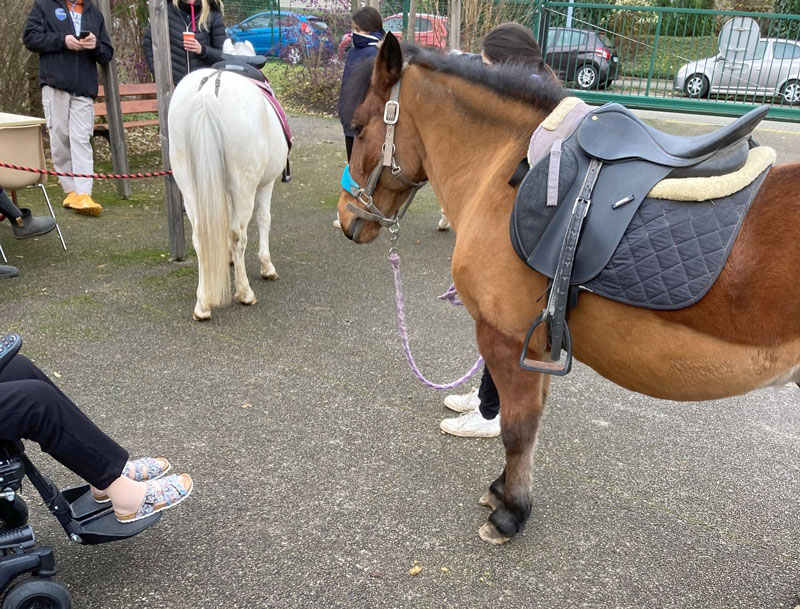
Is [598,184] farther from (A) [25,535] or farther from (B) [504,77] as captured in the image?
(A) [25,535]

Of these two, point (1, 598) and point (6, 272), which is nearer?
point (1, 598)

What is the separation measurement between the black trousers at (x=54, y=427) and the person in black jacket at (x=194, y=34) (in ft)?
14.1

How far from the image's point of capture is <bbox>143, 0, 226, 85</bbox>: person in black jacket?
5629 millimetres

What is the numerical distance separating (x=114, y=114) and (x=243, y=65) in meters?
3.17

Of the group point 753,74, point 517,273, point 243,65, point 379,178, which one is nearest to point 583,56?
point 753,74

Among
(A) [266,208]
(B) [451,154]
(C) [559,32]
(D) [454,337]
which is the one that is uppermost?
(C) [559,32]

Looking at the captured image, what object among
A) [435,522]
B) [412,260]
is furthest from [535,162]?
[412,260]

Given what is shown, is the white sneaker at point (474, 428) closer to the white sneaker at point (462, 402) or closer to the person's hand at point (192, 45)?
the white sneaker at point (462, 402)

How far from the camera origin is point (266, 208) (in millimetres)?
5105

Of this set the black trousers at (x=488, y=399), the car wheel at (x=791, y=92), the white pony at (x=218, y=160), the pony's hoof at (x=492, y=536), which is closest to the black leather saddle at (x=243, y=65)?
the white pony at (x=218, y=160)

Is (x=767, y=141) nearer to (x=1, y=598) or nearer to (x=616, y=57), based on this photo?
(x=616, y=57)

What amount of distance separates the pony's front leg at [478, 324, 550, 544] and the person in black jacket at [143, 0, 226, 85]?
4.64 meters

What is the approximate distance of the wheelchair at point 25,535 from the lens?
77.6 inches

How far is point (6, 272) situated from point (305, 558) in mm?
3989
